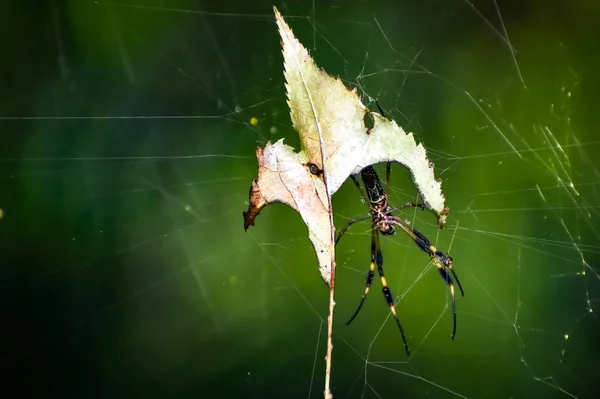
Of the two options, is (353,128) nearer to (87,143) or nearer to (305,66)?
(305,66)

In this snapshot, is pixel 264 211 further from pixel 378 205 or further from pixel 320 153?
pixel 320 153

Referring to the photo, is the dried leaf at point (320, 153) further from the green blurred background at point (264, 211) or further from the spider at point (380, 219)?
the green blurred background at point (264, 211)

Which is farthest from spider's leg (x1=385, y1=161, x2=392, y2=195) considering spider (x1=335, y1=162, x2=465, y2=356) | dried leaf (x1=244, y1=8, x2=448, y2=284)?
dried leaf (x1=244, y1=8, x2=448, y2=284)

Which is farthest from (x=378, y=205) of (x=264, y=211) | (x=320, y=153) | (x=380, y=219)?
(x=264, y=211)

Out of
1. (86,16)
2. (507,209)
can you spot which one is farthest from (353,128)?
(86,16)

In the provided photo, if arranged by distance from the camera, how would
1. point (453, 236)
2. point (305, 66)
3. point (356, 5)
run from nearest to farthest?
1. point (305, 66)
2. point (453, 236)
3. point (356, 5)

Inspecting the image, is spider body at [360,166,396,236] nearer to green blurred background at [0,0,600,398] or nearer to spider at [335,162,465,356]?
spider at [335,162,465,356]
